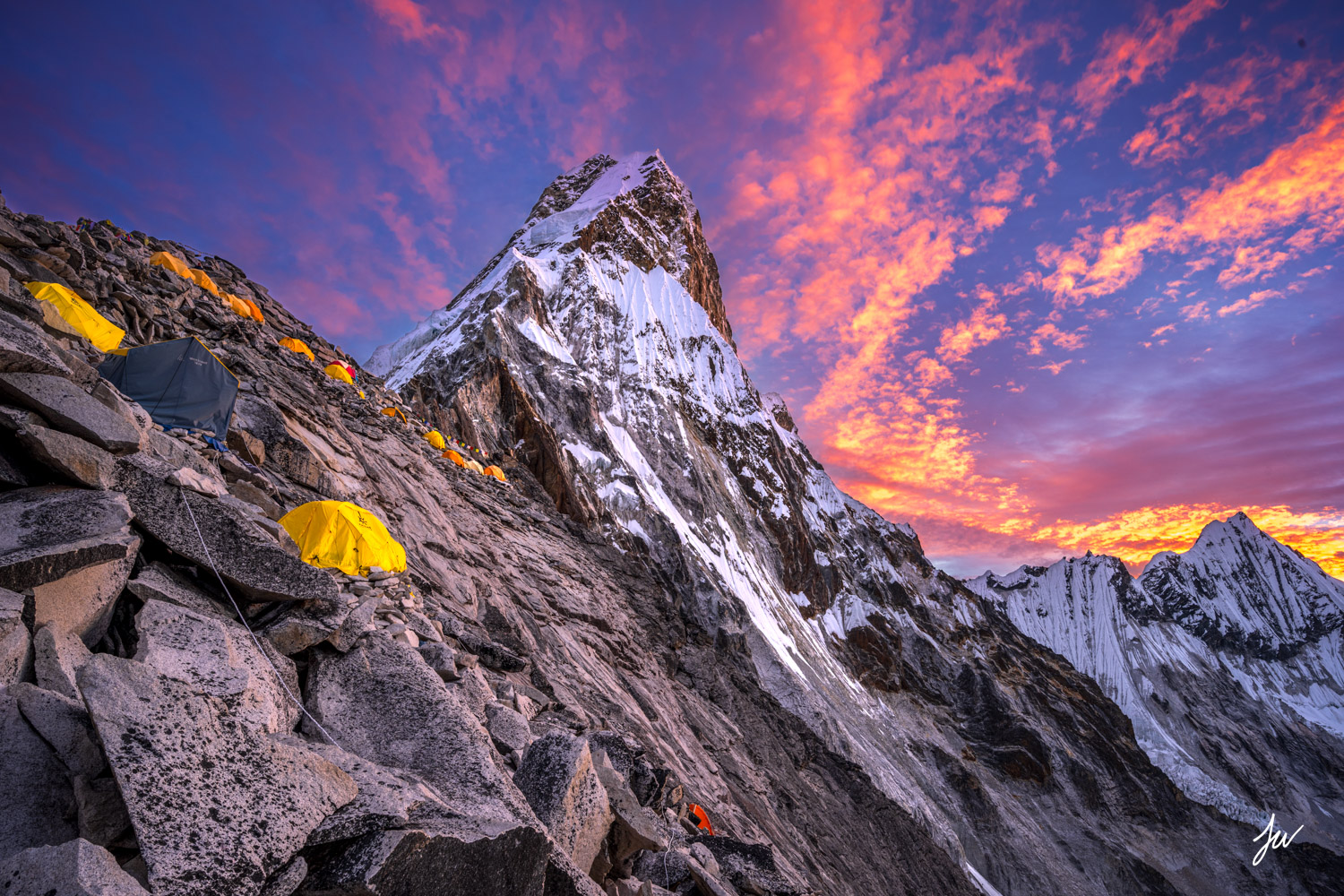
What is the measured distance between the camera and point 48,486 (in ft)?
13.9

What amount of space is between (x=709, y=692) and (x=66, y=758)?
24.4 metres

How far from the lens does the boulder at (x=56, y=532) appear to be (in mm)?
3451

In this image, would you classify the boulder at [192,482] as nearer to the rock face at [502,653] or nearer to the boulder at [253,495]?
the rock face at [502,653]

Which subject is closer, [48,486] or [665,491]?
[48,486]

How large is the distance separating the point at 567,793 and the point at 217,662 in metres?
2.95

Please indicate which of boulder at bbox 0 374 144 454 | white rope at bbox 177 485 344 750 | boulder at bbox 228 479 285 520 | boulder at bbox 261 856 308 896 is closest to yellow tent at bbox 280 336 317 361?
boulder at bbox 228 479 285 520

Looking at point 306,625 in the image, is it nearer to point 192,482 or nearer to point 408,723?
point 408,723

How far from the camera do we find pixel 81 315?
1030 cm

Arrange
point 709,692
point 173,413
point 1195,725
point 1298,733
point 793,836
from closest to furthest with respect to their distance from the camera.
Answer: point 173,413
point 793,836
point 709,692
point 1195,725
point 1298,733

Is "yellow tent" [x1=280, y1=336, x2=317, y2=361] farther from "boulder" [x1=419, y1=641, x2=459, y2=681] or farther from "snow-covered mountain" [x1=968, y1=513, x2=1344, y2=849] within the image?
"snow-covered mountain" [x1=968, y1=513, x2=1344, y2=849]

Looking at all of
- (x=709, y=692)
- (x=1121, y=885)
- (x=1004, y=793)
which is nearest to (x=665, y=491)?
(x=709, y=692)

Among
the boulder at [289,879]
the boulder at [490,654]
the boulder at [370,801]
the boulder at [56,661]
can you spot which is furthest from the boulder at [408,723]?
the boulder at [490,654]

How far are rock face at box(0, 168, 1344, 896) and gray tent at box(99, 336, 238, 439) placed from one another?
795 millimetres

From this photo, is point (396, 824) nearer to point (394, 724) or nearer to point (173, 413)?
point (394, 724)
